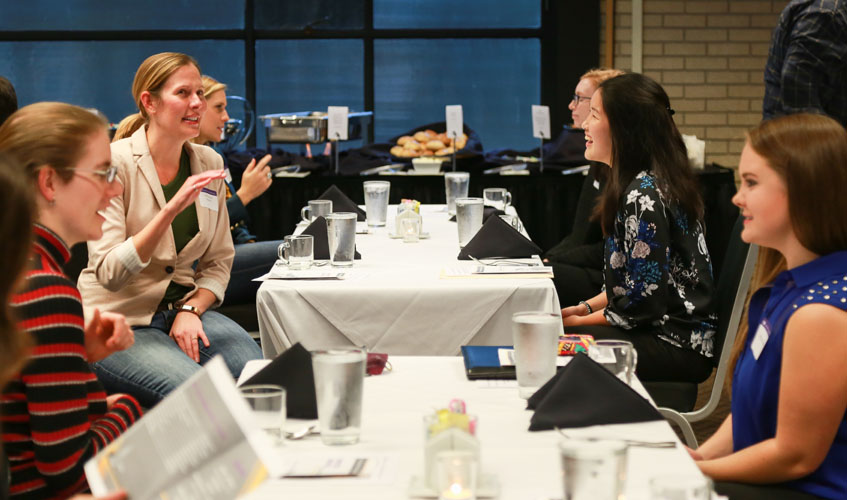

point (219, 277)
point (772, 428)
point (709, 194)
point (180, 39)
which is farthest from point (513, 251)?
point (180, 39)

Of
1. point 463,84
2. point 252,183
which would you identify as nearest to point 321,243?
point 252,183

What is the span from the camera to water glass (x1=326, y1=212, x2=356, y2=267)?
118 inches

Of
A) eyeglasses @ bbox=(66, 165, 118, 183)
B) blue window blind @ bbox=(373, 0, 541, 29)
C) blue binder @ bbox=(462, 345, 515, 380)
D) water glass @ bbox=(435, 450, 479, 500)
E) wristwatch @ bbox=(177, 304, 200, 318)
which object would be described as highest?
blue window blind @ bbox=(373, 0, 541, 29)

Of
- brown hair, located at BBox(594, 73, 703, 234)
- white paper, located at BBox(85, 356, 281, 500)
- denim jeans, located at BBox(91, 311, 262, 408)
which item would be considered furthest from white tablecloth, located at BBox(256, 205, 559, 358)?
white paper, located at BBox(85, 356, 281, 500)

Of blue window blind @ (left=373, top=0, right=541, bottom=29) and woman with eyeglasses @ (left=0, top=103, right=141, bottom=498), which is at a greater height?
blue window blind @ (left=373, top=0, right=541, bottom=29)

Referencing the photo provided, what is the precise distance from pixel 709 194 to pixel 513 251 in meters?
3.02

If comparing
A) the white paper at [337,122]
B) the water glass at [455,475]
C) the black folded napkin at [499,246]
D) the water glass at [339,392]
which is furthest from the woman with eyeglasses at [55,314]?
the white paper at [337,122]

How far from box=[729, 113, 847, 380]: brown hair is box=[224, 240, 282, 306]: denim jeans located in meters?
2.54

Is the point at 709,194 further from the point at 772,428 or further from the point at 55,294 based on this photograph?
Answer: the point at 55,294

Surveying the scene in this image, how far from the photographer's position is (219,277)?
310 cm

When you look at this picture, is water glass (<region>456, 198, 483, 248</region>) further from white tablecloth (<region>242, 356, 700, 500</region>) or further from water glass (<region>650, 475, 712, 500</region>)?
water glass (<region>650, 475, 712, 500</region>)

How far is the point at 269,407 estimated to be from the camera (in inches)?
57.6

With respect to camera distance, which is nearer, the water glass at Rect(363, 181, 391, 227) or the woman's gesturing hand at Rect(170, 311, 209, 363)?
the woman's gesturing hand at Rect(170, 311, 209, 363)

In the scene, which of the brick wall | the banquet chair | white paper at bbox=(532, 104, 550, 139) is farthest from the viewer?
the brick wall
